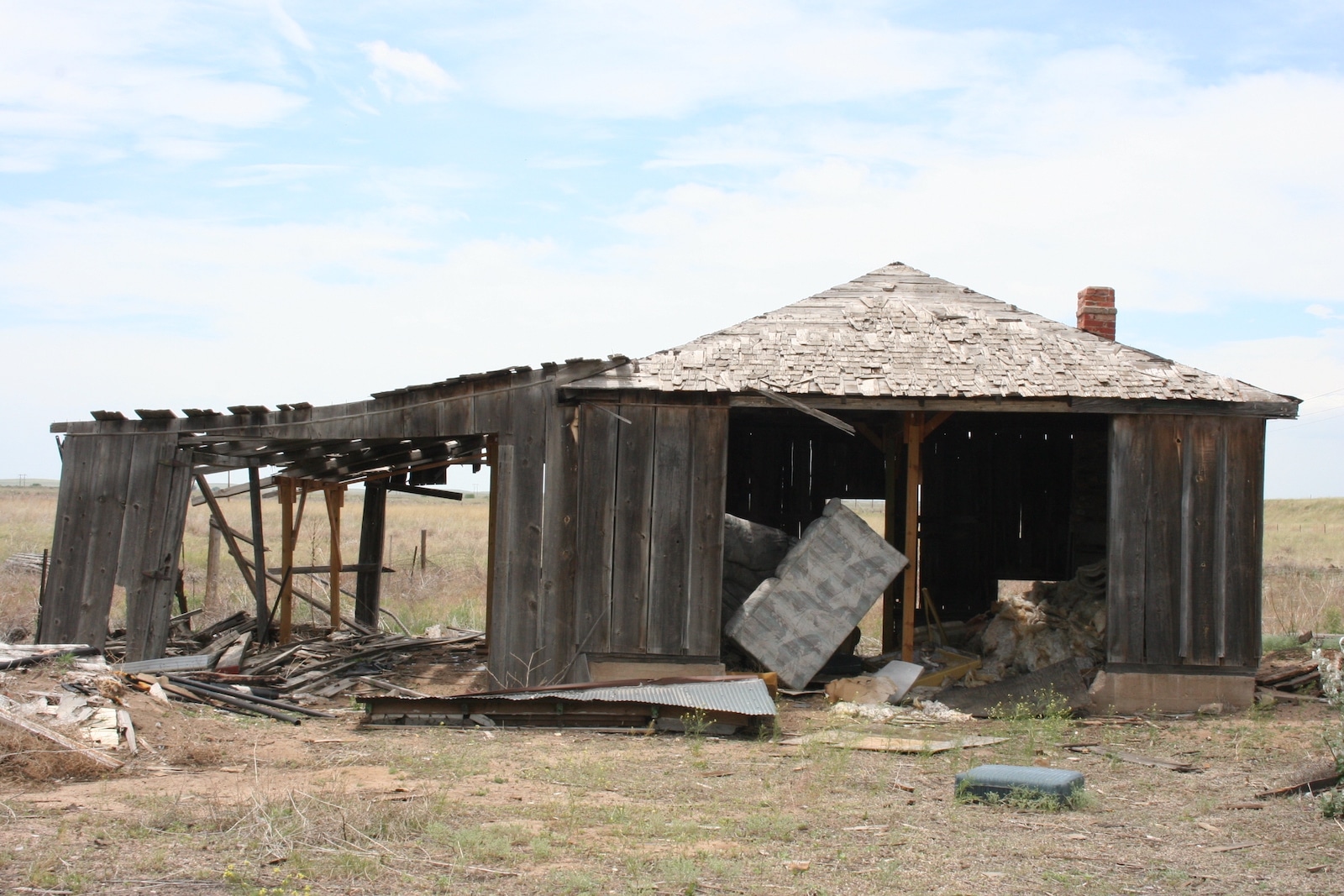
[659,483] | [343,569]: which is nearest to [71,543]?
[343,569]

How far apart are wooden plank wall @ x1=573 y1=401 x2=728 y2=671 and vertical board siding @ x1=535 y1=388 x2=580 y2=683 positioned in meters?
0.09

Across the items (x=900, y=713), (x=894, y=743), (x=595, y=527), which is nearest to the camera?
(x=894, y=743)

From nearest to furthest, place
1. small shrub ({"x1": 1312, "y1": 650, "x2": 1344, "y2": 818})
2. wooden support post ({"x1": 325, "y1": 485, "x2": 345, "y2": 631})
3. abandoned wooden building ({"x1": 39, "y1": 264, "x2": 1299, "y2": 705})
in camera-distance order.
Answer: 1. small shrub ({"x1": 1312, "y1": 650, "x2": 1344, "y2": 818})
2. abandoned wooden building ({"x1": 39, "y1": 264, "x2": 1299, "y2": 705})
3. wooden support post ({"x1": 325, "y1": 485, "x2": 345, "y2": 631})

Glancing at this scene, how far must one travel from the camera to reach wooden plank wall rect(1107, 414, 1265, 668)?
40.2ft

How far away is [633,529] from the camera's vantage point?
39.7 ft

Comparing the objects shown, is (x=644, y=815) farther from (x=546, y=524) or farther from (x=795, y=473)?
(x=795, y=473)

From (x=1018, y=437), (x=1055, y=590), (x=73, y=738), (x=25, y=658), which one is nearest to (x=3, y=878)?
(x=73, y=738)

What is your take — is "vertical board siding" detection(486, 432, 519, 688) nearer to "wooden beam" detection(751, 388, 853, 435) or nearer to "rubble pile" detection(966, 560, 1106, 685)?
"wooden beam" detection(751, 388, 853, 435)

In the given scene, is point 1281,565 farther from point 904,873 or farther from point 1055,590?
point 904,873

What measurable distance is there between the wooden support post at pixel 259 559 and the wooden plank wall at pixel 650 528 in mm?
4565

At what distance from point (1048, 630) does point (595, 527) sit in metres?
5.76

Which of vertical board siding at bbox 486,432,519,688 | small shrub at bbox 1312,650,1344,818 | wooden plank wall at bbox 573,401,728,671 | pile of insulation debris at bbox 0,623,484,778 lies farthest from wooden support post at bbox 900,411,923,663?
pile of insulation debris at bbox 0,623,484,778

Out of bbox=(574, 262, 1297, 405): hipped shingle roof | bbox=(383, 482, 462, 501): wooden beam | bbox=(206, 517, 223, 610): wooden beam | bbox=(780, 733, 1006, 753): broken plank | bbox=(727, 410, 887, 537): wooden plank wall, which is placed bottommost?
bbox=(780, 733, 1006, 753): broken plank

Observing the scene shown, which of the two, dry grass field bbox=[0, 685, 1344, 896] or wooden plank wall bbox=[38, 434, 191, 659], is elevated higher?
wooden plank wall bbox=[38, 434, 191, 659]
